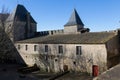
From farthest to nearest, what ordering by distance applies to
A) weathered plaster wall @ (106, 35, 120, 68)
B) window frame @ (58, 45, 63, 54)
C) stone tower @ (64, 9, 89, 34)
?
stone tower @ (64, 9, 89, 34)
window frame @ (58, 45, 63, 54)
weathered plaster wall @ (106, 35, 120, 68)

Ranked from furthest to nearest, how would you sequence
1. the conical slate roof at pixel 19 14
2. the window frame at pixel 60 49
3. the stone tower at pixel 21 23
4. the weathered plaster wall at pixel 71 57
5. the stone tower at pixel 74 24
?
the conical slate roof at pixel 19 14 < the stone tower at pixel 21 23 < the stone tower at pixel 74 24 < the window frame at pixel 60 49 < the weathered plaster wall at pixel 71 57

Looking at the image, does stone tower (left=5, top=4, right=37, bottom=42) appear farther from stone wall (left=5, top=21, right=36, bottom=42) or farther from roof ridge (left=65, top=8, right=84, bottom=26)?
roof ridge (left=65, top=8, right=84, bottom=26)

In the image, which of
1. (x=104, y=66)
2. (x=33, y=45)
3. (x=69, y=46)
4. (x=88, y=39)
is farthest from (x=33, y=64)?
(x=104, y=66)

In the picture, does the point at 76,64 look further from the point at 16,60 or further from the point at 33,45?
the point at 16,60

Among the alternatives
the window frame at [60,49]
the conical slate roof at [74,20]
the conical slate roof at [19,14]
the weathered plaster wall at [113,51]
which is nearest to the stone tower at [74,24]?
the conical slate roof at [74,20]

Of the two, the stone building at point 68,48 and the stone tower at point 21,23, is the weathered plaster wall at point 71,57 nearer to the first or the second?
the stone building at point 68,48

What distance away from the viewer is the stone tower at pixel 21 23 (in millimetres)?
43781

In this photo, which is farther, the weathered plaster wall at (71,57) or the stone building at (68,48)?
the stone building at (68,48)

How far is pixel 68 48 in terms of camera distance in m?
32.0

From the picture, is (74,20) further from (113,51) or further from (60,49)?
(113,51)

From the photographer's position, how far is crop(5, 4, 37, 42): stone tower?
4378 centimetres

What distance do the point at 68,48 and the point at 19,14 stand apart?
63.1 ft

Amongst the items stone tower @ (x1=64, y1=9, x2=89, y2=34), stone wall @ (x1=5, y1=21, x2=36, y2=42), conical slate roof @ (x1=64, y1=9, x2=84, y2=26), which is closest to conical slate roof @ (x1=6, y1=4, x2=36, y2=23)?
stone wall @ (x1=5, y1=21, x2=36, y2=42)

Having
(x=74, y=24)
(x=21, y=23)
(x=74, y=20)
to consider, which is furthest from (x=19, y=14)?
(x=74, y=24)
